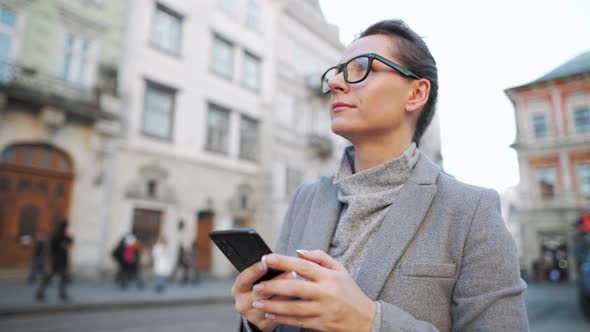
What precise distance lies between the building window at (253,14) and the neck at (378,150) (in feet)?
66.5

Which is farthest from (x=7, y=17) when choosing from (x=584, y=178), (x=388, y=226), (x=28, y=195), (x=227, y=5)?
(x=584, y=178)

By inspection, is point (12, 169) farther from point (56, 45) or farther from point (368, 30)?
point (368, 30)

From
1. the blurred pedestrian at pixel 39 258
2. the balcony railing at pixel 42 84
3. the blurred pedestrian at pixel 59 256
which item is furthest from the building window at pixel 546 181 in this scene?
the blurred pedestrian at pixel 39 258

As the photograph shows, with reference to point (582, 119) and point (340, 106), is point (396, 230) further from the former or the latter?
point (582, 119)

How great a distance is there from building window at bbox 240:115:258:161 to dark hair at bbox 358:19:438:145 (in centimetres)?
1825

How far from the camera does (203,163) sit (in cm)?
1752

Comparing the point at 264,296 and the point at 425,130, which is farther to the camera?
the point at 425,130

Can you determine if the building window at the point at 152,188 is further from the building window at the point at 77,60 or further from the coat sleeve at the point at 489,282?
the coat sleeve at the point at 489,282

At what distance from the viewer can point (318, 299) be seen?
0.87 meters

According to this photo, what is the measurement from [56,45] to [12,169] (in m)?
4.34

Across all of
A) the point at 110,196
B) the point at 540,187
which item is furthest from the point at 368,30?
the point at 540,187

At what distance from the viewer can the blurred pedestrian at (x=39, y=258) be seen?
36.4 feet

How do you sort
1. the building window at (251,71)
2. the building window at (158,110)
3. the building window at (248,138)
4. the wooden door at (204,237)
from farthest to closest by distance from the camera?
1. the building window at (251,71)
2. the building window at (248,138)
3. the wooden door at (204,237)
4. the building window at (158,110)

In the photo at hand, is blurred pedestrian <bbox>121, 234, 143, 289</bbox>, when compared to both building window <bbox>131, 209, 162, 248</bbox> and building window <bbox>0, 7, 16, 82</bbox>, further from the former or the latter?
building window <bbox>0, 7, 16, 82</bbox>
